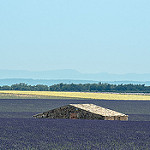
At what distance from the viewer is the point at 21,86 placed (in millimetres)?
112250

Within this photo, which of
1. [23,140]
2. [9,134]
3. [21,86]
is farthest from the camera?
[21,86]

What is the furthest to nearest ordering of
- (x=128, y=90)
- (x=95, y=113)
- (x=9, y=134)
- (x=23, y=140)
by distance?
(x=128, y=90)
(x=95, y=113)
(x=9, y=134)
(x=23, y=140)

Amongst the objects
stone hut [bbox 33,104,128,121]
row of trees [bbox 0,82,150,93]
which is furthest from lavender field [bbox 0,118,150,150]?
row of trees [bbox 0,82,150,93]

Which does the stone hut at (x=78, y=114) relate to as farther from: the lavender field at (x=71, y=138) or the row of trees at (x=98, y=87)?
the row of trees at (x=98, y=87)

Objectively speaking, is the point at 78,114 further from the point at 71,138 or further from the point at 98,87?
the point at 98,87

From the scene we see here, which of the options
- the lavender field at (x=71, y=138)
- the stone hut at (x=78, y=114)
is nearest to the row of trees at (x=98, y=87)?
the stone hut at (x=78, y=114)

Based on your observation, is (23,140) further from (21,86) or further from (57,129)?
(21,86)

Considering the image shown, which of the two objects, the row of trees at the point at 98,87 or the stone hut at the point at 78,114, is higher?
the row of trees at the point at 98,87

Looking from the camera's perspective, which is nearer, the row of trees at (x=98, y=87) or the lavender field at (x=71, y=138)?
the lavender field at (x=71, y=138)

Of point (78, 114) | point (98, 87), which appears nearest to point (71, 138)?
point (78, 114)

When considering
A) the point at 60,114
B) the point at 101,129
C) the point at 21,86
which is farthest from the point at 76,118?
the point at 21,86

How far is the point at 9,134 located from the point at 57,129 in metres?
2.64

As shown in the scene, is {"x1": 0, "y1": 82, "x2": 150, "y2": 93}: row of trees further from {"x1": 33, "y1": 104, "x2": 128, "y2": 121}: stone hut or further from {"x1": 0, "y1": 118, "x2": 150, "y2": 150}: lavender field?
{"x1": 0, "y1": 118, "x2": 150, "y2": 150}: lavender field

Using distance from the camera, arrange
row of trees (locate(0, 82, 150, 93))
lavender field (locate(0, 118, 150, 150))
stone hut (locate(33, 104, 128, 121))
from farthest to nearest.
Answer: row of trees (locate(0, 82, 150, 93)) → stone hut (locate(33, 104, 128, 121)) → lavender field (locate(0, 118, 150, 150))
